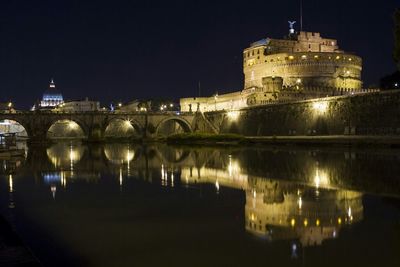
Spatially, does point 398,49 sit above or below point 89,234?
above

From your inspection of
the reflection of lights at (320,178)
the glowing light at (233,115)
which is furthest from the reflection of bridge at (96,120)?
the reflection of lights at (320,178)

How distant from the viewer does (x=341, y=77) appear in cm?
9019

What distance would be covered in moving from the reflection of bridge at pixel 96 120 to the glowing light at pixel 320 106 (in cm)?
2978

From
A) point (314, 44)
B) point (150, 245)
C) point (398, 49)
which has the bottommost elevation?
point (150, 245)

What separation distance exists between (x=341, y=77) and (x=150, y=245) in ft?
280

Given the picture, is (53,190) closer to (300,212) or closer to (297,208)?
(297,208)

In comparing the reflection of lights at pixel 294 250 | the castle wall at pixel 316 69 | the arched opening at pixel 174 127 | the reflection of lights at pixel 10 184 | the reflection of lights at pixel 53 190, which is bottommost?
the reflection of lights at pixel 294 250

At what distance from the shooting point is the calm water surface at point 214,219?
923cm

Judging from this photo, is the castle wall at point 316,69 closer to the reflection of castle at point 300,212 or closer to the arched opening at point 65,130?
the arched opening at point 65,130

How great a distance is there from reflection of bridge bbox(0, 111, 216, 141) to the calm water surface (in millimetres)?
57005

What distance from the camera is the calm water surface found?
923 centimetres

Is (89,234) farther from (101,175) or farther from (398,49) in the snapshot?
(398,49)

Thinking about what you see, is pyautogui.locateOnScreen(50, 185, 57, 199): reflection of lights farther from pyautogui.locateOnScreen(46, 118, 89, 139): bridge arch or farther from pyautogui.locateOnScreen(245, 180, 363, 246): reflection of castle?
pyautogui.locateOnScreen(46, 118, 89, 139): bridge arch

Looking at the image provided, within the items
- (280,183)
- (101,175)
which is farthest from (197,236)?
(101,175)
